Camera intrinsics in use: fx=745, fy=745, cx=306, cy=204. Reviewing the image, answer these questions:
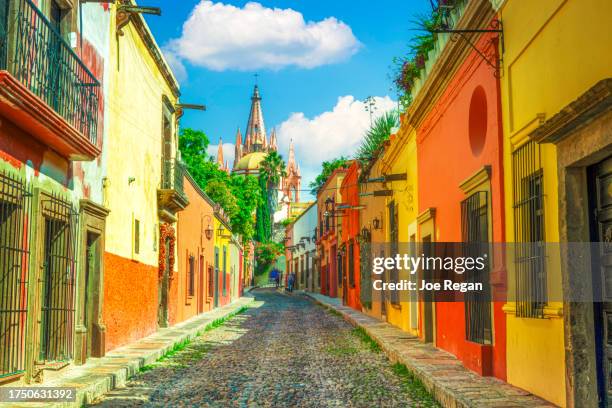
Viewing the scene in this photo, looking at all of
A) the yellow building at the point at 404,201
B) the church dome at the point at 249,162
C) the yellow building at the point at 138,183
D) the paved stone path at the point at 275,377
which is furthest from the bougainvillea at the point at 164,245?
the church dome at the point at 249,162

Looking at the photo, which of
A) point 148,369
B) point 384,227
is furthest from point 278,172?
point 148,369

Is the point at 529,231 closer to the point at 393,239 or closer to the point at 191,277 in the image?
the point at 393,239

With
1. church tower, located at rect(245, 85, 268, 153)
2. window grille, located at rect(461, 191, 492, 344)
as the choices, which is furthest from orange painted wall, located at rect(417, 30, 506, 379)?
church tower, located at rect(245, 85, 268, 153)

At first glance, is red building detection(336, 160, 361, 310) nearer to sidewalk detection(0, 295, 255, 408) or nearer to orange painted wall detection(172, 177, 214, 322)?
orange painted wall detection(172, 177, 214, 322)

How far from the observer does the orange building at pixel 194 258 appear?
61.9 feet

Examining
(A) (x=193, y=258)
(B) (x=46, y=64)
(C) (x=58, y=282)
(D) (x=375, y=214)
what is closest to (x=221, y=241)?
(A) (x=193, y=258)

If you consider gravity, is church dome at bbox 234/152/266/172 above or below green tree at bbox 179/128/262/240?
above

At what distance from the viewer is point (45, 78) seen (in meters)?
7.86

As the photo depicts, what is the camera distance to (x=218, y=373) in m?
9.80

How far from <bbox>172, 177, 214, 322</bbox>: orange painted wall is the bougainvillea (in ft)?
3.98

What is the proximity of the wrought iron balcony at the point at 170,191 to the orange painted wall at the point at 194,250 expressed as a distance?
1.60 m

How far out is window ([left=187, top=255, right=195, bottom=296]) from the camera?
20.9 metres

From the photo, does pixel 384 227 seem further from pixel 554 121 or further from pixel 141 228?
pixel 554 121

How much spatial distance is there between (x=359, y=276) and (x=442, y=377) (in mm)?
16862
